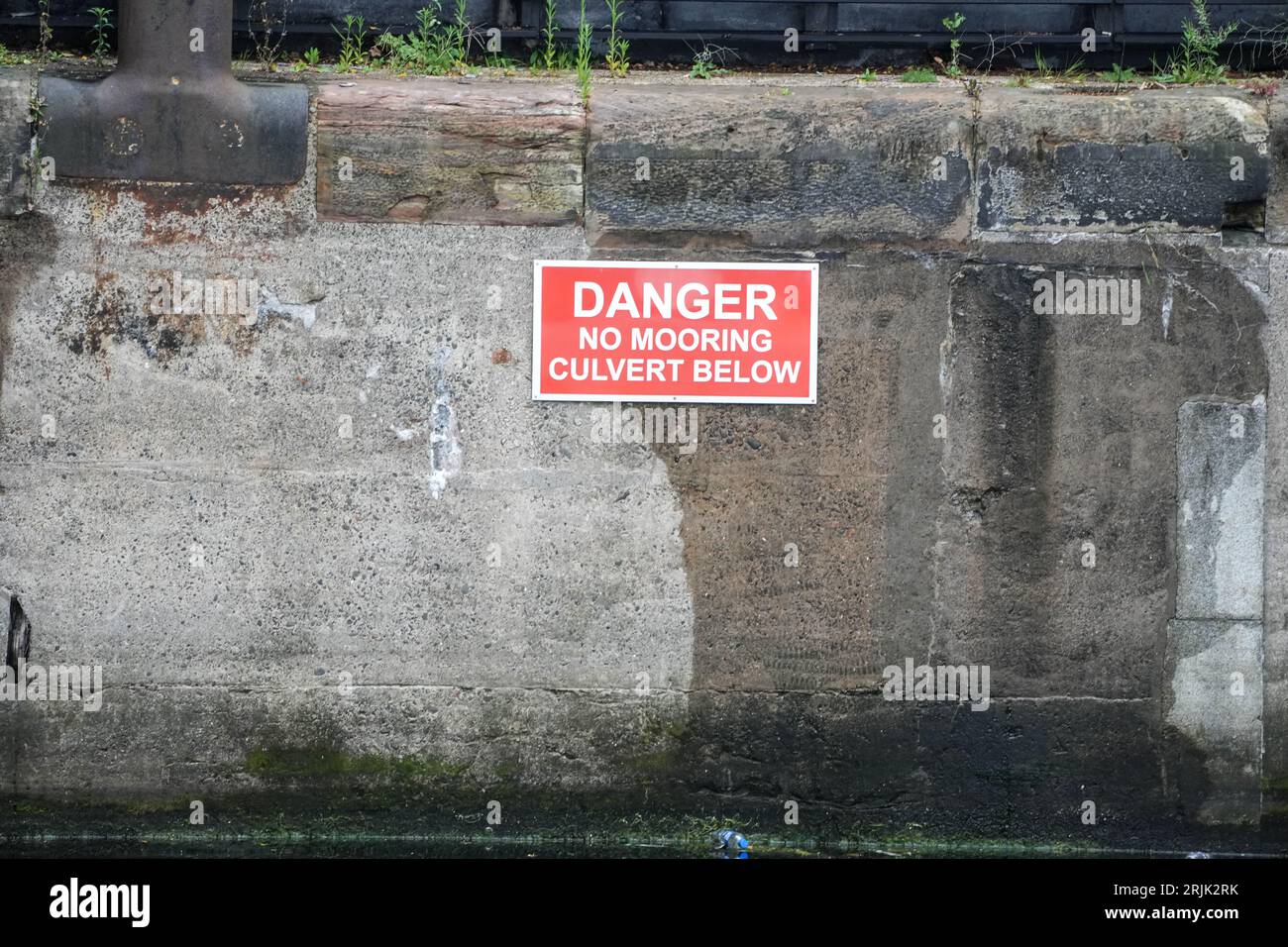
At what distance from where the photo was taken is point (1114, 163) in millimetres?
4484

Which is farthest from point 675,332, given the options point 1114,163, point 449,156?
point 1114,163

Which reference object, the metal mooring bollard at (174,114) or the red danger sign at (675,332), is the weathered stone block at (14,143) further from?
the red danger sign at (675,332)

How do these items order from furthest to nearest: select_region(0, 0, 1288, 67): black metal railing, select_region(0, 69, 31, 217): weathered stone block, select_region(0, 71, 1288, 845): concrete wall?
select_region(0, 0, 1288, 67): black metal railing, select_region(0, 71, 1288, 845): concrete wall, select_region(0, 69, 31, 217): weathered stone block

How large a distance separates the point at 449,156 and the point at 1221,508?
3.07m

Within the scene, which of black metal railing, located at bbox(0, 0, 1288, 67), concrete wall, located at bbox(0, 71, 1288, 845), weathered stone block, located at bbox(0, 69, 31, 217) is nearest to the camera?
weathered stone block, located at bbox(0, 69, 31, 217)

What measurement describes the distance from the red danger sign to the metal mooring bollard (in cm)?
106

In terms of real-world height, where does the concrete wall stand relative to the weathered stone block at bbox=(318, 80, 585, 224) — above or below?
below

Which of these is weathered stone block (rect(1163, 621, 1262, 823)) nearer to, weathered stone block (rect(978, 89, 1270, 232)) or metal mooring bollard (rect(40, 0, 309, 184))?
weathered stone block (rect(978, 89, 1270, 232))

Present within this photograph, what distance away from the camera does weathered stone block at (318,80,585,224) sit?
445 centimetres

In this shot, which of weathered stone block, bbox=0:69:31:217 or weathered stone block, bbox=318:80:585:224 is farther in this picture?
weathered stone block, bbox=318:80:585:224

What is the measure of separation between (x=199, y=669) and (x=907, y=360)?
110 inches

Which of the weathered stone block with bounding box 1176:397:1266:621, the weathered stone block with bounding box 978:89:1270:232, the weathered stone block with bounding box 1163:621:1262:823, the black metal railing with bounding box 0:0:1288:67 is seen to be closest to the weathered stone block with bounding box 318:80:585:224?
the black metal railing with bounding box 0:0:1288:67

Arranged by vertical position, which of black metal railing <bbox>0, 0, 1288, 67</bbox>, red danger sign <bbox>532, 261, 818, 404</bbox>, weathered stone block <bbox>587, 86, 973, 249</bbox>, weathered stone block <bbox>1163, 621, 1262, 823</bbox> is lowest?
weathered stone block <bbox>1163, 621, 1262, 823</bbox>

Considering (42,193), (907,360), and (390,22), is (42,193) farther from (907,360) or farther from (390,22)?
(907,360)
